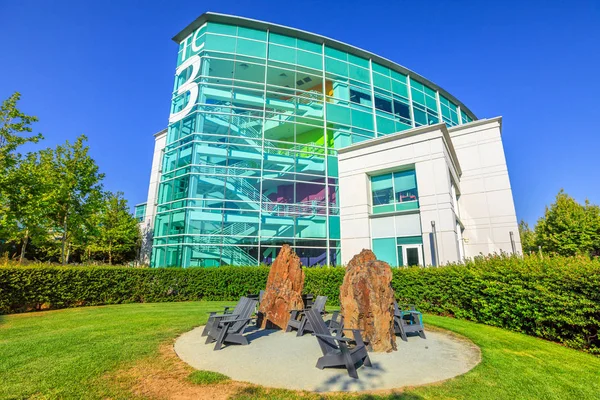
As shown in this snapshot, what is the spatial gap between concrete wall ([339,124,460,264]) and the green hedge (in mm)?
5506

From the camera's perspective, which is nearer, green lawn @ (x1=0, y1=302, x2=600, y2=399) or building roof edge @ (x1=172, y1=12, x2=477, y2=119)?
green lawn @ (x1=0, y1=302, x2=600, y2=399)

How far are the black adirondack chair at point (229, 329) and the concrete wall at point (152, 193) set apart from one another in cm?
2947

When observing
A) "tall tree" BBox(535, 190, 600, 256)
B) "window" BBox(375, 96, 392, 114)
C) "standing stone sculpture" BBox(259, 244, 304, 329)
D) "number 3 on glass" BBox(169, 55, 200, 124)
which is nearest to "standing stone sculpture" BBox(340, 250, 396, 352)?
"standing stone sculpture" BBox(259, 244, 304, 329)

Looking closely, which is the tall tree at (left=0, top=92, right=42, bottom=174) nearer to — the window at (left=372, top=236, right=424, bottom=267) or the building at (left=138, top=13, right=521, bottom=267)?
the building at (left=138, top=13, right=521, bottom=267)

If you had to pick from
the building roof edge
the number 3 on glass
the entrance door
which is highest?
the building roof edge

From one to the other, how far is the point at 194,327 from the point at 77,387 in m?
4.02

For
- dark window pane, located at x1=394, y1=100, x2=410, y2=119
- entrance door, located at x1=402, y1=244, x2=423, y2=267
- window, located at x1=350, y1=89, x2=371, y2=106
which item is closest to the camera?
entrance door, located at x1=402, y1=244, x2=423, y2=267

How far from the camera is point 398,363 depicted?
503 centimetres

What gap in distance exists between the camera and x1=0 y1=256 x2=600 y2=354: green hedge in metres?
6.71

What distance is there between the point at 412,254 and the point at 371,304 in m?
11.7

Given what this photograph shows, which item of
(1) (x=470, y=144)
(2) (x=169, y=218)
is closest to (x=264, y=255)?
(2) (x=169, y=218)

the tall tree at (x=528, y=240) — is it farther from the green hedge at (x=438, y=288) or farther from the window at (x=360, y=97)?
the green hedge at (x=438, y=288)

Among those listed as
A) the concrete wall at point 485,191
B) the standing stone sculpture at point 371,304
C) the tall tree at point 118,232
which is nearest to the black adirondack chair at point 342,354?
the standing stone sculpture at point 371,304

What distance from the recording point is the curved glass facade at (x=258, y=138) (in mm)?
19859
